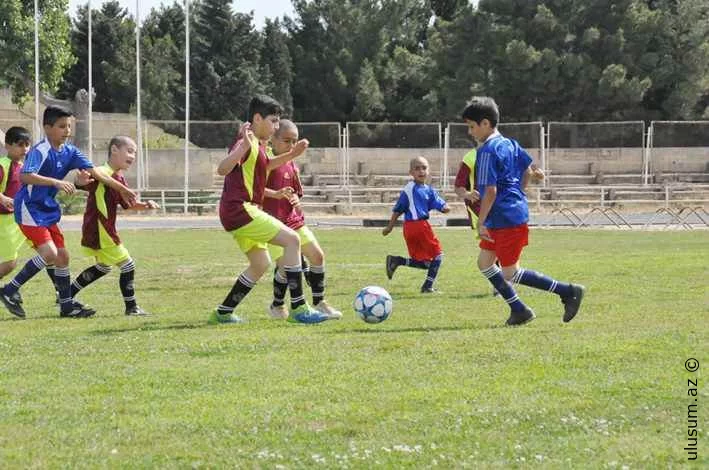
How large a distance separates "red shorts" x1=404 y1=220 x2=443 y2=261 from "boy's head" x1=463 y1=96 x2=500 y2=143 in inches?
175

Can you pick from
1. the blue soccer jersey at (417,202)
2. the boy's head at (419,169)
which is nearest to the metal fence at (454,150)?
the blue soccer jersey at (417,202)

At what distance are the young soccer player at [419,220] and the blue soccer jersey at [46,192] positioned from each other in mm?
4346

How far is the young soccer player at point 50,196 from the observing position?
10211 millimetres

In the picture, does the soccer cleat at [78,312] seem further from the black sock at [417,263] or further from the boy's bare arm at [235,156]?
the black sock at [417,263]

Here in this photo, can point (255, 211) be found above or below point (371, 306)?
above

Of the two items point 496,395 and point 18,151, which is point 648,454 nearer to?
point 496,395

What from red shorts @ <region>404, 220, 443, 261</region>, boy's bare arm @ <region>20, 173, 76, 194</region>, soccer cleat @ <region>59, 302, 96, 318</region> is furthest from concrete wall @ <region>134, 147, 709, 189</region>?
boy's bare arm @ <region>20, 173, 76, 194</region>

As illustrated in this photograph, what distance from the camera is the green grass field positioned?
16.9ft

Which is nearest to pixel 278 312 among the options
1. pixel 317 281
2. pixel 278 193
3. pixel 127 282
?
pixel 317 281

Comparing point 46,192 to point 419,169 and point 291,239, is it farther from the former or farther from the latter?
point 419,169

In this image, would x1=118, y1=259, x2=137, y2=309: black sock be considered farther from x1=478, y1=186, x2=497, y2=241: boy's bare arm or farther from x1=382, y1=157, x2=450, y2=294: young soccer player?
x1=382, y1=157, x2=450, y2=294: young soccer player

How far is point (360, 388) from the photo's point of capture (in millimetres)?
6469

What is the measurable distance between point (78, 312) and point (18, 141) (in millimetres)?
1820

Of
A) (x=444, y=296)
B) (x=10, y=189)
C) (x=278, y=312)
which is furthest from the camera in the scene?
(x=444, y=296)
